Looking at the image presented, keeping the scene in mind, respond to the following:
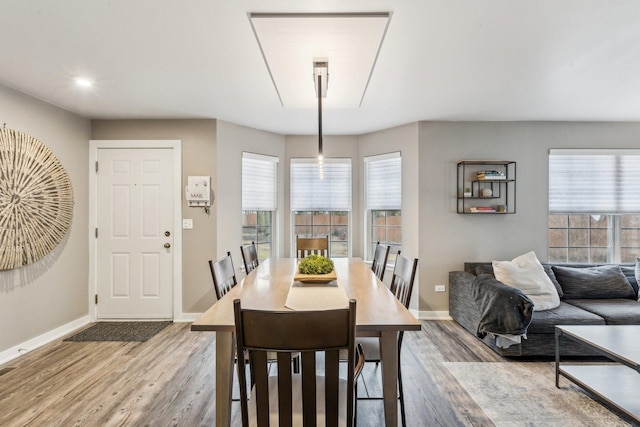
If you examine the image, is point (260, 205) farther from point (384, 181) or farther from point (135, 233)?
point (384, 181)

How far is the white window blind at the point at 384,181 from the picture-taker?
165 inches

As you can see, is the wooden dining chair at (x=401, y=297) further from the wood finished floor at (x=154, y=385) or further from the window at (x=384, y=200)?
the window at (x=384, y=200)

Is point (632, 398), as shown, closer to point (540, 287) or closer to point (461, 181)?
point (540, 287)

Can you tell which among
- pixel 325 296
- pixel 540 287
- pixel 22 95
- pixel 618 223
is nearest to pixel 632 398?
pixel 540 287

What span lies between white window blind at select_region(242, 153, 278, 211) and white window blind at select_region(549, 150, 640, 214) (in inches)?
142

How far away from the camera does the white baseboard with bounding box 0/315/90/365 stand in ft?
9.14

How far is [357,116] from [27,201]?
3424mm

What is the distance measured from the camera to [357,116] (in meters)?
3.71

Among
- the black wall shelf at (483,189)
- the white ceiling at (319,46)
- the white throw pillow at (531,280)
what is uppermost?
the white ceiling at (319,46)

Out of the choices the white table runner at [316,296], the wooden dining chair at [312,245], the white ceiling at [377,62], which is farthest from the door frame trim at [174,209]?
the white table runner at [316,296]

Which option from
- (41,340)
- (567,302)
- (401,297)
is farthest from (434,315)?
(41,340)

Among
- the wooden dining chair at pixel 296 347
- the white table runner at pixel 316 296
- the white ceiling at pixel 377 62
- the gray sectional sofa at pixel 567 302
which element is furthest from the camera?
the gray sectional sofa at pixel 567 302

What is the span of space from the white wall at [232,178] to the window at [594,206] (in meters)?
3.81

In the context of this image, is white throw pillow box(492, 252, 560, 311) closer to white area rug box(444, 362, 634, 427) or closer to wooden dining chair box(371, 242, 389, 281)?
white area rug box(444, 362, 634, 427)
